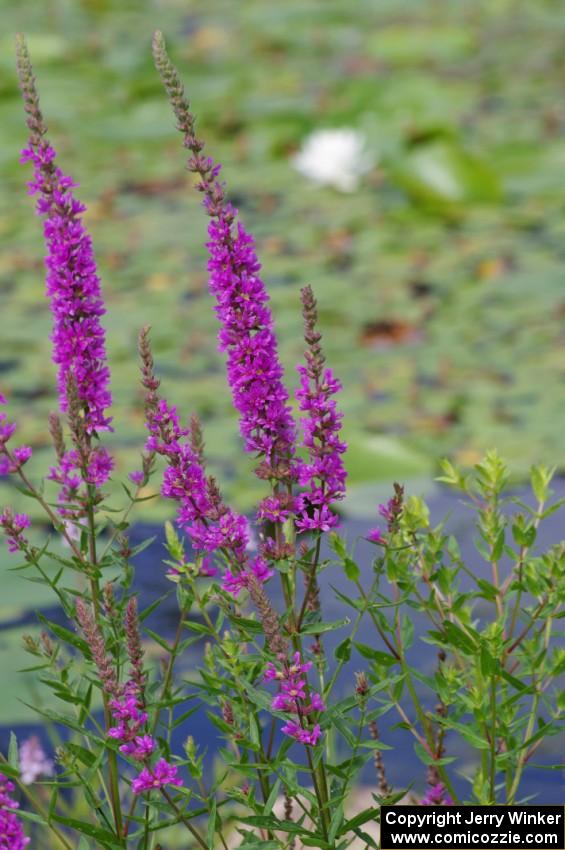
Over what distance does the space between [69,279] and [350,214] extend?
11.0 feet

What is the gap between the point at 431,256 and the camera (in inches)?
172

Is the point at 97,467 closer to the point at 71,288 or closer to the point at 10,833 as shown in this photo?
the point at 71,288

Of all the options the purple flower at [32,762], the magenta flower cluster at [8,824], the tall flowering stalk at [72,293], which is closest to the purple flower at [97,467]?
the tall flowering stalk at [72,293]

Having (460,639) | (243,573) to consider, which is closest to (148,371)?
(243,573)

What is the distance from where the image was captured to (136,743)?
1.41 metres

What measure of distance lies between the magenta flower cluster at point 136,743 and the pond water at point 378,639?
0.75 meters

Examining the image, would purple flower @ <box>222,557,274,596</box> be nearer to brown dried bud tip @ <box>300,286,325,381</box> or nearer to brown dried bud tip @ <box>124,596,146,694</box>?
brown dried bud tip @ <box>124,596,146,694</box>

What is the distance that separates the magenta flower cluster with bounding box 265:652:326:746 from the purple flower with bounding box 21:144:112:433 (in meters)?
0.35

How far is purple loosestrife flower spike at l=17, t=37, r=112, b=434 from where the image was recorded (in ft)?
4.76

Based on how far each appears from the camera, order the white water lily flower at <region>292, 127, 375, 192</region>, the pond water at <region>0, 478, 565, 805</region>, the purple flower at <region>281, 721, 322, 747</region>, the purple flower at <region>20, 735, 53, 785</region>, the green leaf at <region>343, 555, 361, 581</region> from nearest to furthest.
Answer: the purple flower at <region>281, 721, 322, 747</region> → the green leaf at <region>343, 555, 361, 581</region> → the purple flower at <region>20, 735, 53, 785</region> → the pond water at <region>0, 478, 565, 805</region> → the white water lily flower at <region>292, 127, 375, 192</region>

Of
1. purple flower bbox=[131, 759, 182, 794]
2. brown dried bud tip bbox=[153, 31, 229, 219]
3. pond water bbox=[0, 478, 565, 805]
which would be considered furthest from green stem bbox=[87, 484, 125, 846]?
pond water bbox=[0, 478, 565, 805]

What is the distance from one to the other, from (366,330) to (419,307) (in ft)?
0.68

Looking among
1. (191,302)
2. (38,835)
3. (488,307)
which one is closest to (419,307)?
(488,307)
